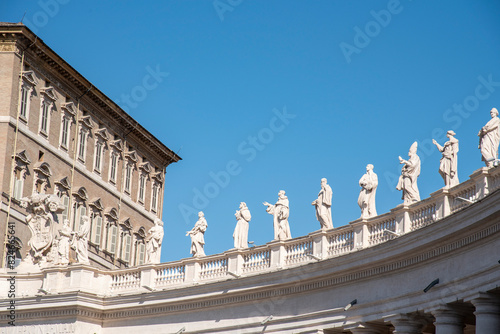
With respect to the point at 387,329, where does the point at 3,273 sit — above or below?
above

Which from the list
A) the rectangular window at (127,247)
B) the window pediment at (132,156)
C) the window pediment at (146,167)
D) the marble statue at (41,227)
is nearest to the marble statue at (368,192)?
the marble statue at (41,227)

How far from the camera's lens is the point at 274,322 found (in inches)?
1727

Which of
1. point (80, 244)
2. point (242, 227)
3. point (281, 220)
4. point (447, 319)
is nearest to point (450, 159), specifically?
point (447, 319)

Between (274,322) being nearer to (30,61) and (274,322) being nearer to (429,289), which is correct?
(429,289)

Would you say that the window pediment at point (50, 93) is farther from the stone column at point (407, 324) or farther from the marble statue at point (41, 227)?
the stone column at point (407, 324)

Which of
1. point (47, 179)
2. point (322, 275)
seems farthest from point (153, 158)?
point (322, 275)

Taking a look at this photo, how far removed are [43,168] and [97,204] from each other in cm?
820

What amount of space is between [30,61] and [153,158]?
21341mm

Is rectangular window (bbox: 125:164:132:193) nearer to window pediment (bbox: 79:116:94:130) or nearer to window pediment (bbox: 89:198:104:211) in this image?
window pediment (bbox: 89:198:104:211)

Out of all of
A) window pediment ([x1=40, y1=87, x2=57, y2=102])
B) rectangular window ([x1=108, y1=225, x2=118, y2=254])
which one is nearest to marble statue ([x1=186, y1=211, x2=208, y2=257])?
window pediment ([x1=40, y1=87, x2=57, y2=102])

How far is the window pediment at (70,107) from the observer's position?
237 feet

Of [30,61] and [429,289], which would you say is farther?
[30,61]

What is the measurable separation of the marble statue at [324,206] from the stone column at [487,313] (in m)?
10.4

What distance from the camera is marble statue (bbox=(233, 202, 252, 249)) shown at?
47044 mm
